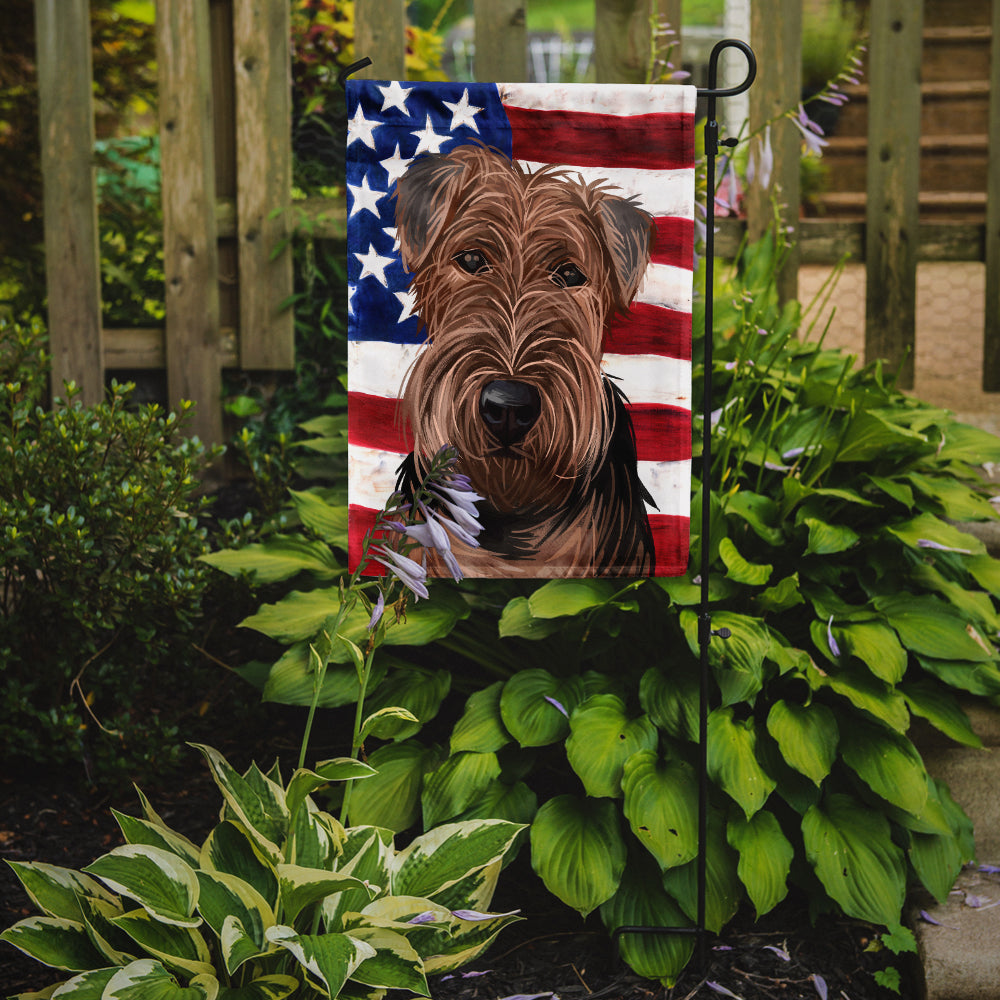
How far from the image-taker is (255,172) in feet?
10.9

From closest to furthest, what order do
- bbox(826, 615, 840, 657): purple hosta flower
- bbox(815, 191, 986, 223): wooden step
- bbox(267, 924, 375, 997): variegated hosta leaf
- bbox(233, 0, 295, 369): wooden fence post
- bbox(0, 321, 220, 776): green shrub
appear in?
1. bbox(267, 924, 375, 997): variegated hosta leaf
2. bbox(826, 615, 840, 657): purple hosta flower
3. bbox(0, 321, 220, 776): green shrub
4. bbox(233, 0, 295, 369): wooden fence post
5. bbox(815, 191, 986, 223): wooden step

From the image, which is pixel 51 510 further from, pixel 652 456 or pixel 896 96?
pixel 896 96

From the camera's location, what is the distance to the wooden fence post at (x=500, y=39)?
3.16 metres

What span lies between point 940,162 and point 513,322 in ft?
18.2

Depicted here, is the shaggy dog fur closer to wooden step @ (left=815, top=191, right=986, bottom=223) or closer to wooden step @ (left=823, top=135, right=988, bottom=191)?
wooden step @ (left=815, top=191, right=986, bottom=223)

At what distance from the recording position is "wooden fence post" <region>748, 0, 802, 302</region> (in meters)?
3.28

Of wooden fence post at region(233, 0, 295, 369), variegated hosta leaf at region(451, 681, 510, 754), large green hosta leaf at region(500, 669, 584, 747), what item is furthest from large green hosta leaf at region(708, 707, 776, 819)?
wooden fence post at region(233, 0, 295, 369)

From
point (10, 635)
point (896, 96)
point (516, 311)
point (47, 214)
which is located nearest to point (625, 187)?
point (516, 311)

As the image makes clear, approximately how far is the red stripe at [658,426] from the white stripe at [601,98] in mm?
559

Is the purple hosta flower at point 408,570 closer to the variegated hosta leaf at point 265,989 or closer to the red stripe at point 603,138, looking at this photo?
the variegated hosta leaf at point 265,989

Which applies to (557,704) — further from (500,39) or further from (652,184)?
(500,39)

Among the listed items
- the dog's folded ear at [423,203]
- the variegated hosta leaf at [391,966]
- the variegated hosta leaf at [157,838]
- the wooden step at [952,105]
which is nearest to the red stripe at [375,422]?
the dog's folded ear at [423,203]

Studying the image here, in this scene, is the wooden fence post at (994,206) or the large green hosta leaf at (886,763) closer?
the large green hosta leaf at (886,763)

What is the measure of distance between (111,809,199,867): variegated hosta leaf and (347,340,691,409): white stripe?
86 cm
